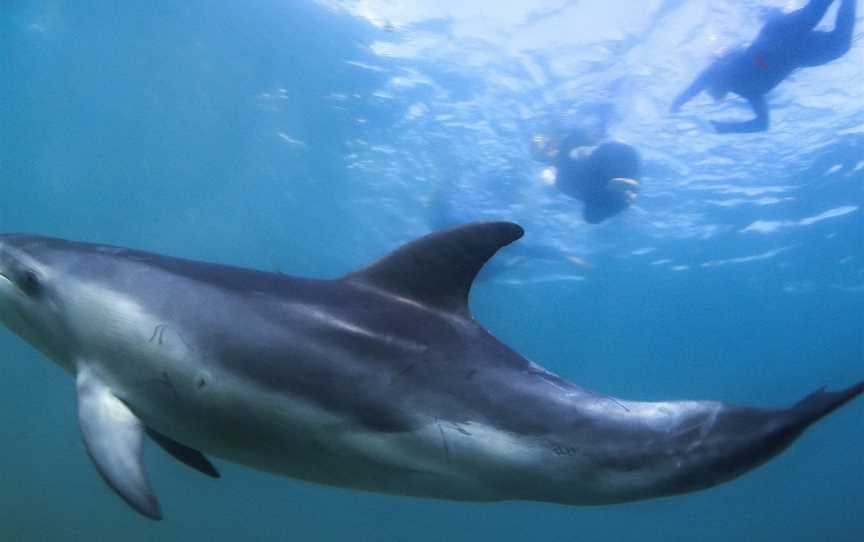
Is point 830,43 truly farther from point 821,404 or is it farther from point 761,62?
point 821,404

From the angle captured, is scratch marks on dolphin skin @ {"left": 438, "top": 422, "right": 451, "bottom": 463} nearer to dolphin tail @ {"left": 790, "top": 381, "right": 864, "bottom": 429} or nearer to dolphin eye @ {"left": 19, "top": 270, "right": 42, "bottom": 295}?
dolphin tail @ {"left": 790, "top": 381, "right": 864, "bottom": 429}

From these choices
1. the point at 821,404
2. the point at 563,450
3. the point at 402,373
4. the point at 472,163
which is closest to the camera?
the point at 821,404

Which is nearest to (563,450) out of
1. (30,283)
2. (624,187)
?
(30,283)

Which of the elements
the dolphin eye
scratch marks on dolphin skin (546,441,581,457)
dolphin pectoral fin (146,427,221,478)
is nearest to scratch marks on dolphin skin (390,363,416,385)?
scratch marks on dolphin skin (546,441,581,457)

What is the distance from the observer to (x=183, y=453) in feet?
13.6

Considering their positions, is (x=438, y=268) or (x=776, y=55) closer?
(x=438, y=268)

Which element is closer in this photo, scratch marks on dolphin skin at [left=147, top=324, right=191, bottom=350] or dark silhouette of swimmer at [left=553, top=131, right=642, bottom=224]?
scratch marks on dolphin skin at [left=147, top=324, right=191, bottom=350]

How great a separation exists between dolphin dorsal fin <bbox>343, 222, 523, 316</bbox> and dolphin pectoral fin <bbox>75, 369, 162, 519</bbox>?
159 cm

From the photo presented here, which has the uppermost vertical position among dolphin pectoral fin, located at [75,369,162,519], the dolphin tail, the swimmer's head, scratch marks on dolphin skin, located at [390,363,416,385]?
the swimmer's head

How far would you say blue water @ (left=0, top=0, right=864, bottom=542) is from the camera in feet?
51.9

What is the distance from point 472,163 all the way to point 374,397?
58.1ft

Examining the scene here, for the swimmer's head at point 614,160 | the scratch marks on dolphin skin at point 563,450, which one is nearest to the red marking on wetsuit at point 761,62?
the swimmer's head at point 614,160

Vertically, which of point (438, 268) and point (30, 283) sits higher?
point (438, 268)

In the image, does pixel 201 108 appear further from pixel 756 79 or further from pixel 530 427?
pixel 530 427
